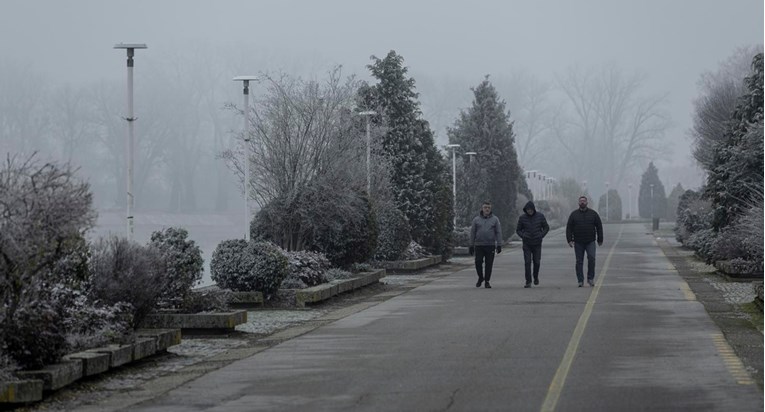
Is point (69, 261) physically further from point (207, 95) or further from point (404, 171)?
point (207, 95)

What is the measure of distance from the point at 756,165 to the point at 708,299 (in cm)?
831

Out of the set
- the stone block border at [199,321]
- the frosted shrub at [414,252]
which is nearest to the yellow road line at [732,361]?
the stone block border at [199,321]

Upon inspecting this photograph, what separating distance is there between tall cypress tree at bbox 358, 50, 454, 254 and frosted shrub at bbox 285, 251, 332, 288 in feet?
44.0

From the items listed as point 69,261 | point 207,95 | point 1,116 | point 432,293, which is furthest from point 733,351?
point 207,95

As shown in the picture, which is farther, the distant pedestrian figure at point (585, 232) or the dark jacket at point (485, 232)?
the dark jacket at point (485, 232)

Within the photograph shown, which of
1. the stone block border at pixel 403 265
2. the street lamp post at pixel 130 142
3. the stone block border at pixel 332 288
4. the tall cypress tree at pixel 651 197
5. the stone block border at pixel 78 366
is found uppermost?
the tall cypress tree at pixel 651 197

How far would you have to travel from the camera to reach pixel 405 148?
41500 millimetres

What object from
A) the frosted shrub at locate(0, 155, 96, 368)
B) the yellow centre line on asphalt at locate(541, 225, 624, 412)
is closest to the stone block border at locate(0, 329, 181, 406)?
the frosted shrub at locate(0, 155, 96, 368)

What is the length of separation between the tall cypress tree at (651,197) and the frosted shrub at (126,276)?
436 feet

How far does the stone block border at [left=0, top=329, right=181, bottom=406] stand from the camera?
11.5 m

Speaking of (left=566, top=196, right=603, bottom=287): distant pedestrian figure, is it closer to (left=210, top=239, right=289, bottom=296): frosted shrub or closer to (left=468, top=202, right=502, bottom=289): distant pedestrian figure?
(left=468, top=202, right=502, bottom=289): distant pedestrian figure

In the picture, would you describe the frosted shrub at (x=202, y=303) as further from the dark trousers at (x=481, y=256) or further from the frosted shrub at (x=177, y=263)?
the dark trousers at (x=481, y=256)

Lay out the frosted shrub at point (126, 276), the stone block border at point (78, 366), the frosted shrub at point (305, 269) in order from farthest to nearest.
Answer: the frosted shrub at point (305, 269) < the frosted shrub at point (126, 276) < the stone block border at point (78, 366)

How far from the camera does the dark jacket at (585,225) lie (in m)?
28.1
